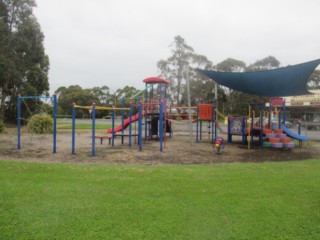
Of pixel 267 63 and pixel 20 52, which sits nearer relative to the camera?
pixel 20 52

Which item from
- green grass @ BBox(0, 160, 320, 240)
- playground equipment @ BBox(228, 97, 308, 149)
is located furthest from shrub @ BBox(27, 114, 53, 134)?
playground equipment @ BBox(228, 97, 308, 149)

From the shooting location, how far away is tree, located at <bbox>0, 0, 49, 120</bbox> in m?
24.0

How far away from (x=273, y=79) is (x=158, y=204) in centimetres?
859

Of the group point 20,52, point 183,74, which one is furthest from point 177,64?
point 20,52

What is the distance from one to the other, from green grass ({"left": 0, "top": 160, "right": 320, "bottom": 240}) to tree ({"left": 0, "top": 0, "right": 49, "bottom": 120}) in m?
21.0

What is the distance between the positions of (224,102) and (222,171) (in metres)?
41.9

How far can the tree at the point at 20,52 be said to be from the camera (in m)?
24.0

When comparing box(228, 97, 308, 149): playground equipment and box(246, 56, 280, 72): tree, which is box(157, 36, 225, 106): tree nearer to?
box(246, 56, 280, 72): tree

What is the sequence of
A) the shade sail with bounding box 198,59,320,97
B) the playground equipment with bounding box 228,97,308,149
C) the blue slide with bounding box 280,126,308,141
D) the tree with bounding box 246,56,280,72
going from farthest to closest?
1. the tree with bounding box 246,56,280,72
2. the blue slide with bounding box 280,126,308,141
3. the playground equipment with bounding box 228,97,308,149
4. the shade sail with bounding box 198,59,320,97

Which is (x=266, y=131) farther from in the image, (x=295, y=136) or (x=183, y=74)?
(x=183, y=74)

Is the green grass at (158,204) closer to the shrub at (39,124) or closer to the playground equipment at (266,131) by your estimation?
the playground equipment at (266,131)

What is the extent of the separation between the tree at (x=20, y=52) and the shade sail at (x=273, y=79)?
18710 mm

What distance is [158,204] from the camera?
4.16m

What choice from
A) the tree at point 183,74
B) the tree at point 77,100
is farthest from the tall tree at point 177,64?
the tree at point 77,100
